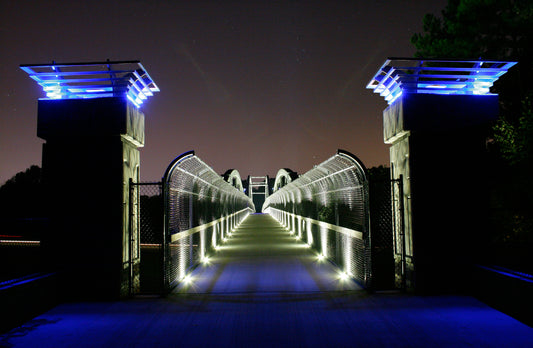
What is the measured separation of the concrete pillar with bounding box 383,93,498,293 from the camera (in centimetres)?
617

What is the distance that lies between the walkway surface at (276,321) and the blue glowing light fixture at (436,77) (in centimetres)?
332

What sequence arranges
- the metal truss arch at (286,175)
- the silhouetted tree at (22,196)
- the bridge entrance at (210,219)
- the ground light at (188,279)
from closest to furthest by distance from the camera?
the bridge entrance at (210,219) → the ground light at (188,279) → the metal truss arch at (286,175) → the silhouetted tree at (22,196)

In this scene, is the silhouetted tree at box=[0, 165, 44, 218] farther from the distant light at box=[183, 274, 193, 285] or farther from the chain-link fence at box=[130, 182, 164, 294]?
the distant light at box=[183, 274, 193, 285]

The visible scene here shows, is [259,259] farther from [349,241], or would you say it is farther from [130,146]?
[130,146]

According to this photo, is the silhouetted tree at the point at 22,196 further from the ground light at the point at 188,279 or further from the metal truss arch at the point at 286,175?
the ground light at the point at 188,279

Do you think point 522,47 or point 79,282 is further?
point 522,47

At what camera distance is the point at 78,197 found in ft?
20.6

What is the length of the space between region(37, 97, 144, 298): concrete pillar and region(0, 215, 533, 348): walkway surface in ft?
1.66

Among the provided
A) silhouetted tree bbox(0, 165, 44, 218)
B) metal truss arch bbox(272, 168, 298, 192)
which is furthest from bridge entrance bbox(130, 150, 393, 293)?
silhouetted tree bbox(0, 165, 44, 218)

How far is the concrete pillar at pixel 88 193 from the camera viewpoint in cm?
612

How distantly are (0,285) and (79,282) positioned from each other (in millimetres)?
1404

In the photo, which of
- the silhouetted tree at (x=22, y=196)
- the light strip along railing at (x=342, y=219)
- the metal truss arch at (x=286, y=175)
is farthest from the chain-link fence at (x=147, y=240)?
the silhouetted tree at (x=22, y=196)

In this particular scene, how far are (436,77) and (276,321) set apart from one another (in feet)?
15.0

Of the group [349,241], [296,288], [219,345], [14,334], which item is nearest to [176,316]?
[219,345]
